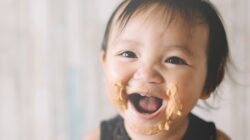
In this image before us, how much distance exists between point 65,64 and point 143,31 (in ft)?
1.15

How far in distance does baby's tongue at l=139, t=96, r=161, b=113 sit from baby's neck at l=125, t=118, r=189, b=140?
0.04 meters

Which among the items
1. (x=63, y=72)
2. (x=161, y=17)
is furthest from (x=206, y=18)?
(x=63, y=72)

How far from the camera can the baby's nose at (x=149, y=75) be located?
497 millimetres

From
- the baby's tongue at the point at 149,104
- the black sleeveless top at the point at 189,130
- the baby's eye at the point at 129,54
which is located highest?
the baby's eye at the point at 129,54

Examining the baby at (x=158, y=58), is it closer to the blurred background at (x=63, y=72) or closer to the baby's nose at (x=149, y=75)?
the baby's nose at (x=149, y=75)

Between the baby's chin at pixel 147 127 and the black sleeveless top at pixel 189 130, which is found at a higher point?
the baby's chin at pixel 147 127

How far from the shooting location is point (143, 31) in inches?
19.7

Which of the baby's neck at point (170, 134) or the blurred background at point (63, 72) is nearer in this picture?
the baby's neck at point (170, 134)

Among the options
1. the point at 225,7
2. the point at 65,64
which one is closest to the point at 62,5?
the point at 65,64

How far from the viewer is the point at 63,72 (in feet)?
2.72

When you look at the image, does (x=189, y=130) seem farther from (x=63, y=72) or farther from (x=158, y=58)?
(x=63, y=72)

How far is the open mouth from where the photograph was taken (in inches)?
20.2

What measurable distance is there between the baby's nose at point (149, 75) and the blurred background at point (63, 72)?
1.03ft

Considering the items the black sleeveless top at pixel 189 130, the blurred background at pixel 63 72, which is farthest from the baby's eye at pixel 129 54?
the blurred background at pixel 63 72
